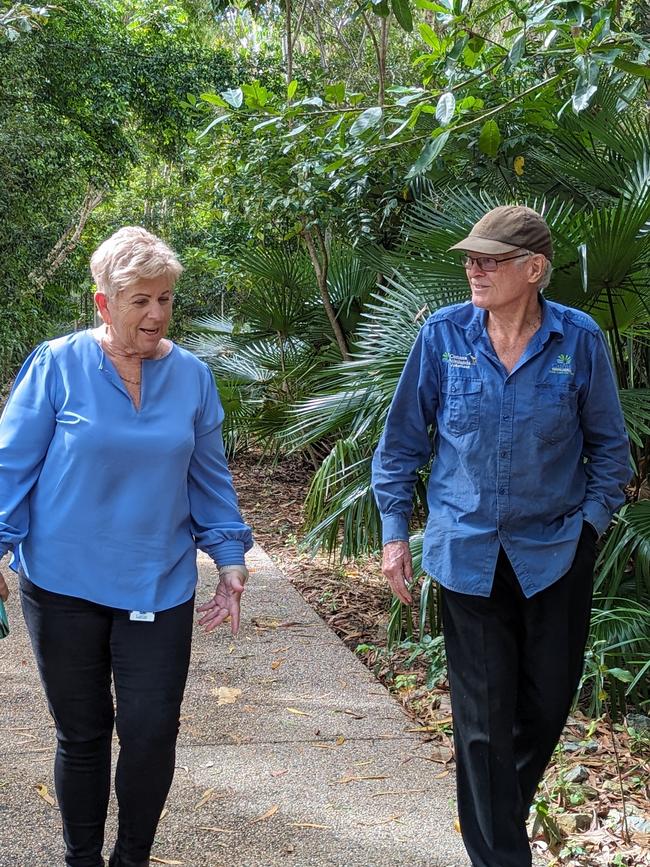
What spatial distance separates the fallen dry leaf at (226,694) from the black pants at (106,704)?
1.92 metres

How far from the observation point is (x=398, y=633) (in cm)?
542

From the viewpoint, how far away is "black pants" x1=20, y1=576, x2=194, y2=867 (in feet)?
8.59

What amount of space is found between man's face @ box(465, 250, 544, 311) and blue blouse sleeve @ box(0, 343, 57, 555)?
1194 millimetres

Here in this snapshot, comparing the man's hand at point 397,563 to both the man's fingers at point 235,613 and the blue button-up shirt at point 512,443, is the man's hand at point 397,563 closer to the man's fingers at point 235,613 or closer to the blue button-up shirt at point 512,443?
the blue button-up shirt at point 512,443

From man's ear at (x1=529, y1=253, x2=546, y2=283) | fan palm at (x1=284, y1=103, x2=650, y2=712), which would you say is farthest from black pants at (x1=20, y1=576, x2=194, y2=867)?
fan palm at (x1=284, y1=103, x2=650, y2=712)

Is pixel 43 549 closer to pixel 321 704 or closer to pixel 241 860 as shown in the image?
pixel 241 860

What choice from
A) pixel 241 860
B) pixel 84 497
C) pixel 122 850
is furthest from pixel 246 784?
pixel 84 497

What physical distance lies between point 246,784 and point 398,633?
6.07 feet

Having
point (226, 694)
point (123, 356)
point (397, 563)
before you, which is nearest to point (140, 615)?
point (123, 356)

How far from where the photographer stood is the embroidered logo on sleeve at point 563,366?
9.40 ft

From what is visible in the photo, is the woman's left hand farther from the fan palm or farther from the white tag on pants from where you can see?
the fan palm

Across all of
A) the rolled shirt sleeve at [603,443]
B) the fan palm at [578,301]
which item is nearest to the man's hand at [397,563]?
the rolled shirt sleeve at [603,443]

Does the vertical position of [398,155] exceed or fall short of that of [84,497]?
it exceeds it

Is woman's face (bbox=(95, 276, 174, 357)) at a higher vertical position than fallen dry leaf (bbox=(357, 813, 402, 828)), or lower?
higher
